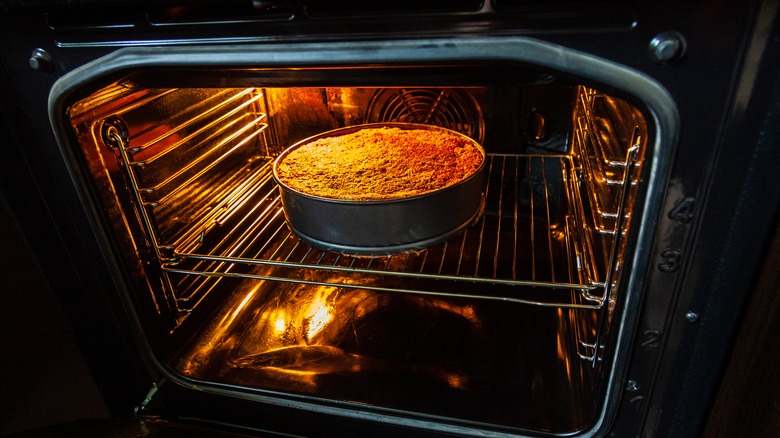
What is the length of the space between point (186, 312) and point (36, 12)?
704mm

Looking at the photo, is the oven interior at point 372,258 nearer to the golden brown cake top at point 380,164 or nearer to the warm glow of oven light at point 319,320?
the warm glow of oven light at point 319,320

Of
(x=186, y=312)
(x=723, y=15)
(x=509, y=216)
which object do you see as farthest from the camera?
(x=509, y=216)

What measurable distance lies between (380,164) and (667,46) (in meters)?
0.73

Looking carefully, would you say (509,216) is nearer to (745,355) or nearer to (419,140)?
(419,140)

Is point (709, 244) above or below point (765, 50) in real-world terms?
below

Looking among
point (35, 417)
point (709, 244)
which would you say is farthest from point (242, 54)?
point (35, 417)

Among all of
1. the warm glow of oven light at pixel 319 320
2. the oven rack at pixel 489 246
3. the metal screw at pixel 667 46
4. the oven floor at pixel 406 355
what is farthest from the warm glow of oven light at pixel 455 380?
the metal screw at pixel 667 46

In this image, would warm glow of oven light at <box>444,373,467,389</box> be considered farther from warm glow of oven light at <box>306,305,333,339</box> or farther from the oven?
warm glow of oven light at <box>306,305,333,339</box>

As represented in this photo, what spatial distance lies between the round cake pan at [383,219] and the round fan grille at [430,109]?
0.34 metres

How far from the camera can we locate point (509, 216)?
153cm

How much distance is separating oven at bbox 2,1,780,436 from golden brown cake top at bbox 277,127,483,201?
1.3 inches

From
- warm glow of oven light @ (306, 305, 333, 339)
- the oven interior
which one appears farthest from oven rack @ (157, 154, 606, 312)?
warm glow of oven light @ (306, 305, 333, 339)

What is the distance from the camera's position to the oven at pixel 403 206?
2.10 feet

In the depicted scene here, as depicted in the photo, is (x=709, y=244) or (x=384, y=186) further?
(x=384, y=186)
